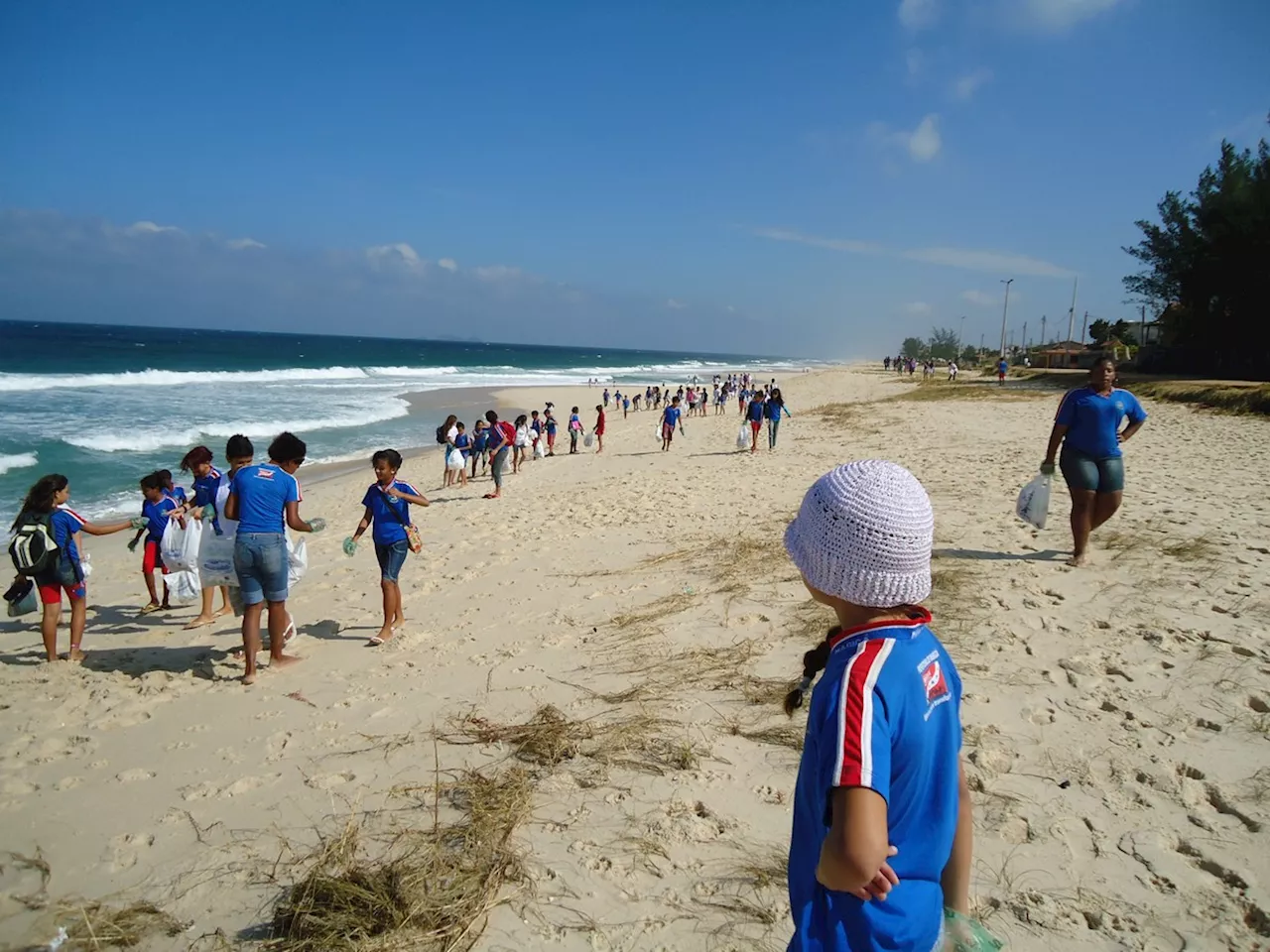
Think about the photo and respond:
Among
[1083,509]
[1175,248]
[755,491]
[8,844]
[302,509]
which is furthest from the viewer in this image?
[1175,248]

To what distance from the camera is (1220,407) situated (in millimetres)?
17891

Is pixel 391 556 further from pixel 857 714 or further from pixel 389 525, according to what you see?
pixel 857 714

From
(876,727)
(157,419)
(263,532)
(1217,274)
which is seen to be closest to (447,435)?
(263,532)

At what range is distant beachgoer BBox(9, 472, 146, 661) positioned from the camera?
5.47 metres

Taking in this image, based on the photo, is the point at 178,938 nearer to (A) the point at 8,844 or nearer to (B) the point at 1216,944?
(A) the point at 8,844

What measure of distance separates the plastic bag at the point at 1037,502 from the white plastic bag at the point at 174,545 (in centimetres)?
773

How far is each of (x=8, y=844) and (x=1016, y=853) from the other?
4787 millimetres

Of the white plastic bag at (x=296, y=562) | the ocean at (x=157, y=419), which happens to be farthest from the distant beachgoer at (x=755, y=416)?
the white plastic bag at (x=296, y=562)

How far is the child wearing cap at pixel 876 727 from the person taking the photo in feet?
4.07

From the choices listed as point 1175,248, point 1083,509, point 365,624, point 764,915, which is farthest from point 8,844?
point 1175,248

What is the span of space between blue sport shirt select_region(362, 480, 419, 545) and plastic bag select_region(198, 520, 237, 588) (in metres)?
1.15

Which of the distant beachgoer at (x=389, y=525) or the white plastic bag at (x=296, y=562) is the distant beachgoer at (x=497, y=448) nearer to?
the distant beachgoer at (x=389, y=525)

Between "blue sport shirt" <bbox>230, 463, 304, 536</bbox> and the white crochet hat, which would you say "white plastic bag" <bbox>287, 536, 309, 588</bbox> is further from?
the white crochet hat

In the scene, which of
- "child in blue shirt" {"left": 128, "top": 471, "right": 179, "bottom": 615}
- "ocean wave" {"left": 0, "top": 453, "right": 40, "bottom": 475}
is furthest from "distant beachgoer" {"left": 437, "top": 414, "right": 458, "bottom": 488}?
"ocean wave" {"left": 0, "top": 453, "right": 40, "bottom": 475}
